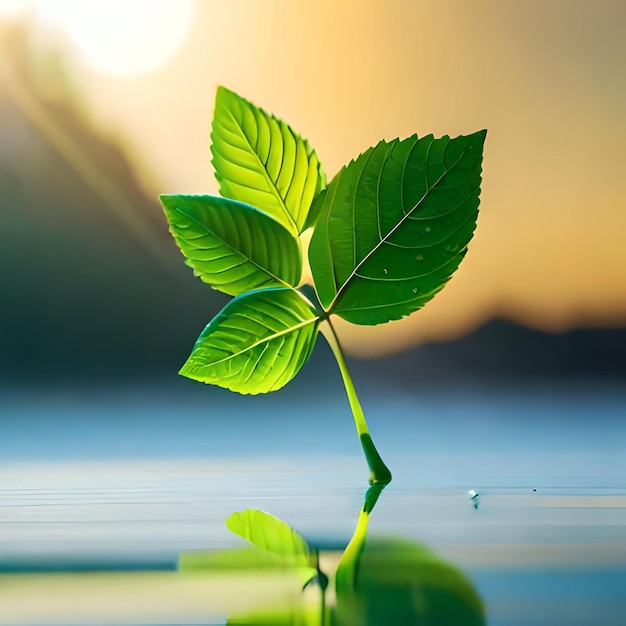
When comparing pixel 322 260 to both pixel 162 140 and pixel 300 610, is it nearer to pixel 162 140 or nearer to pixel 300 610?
pixel 300 610

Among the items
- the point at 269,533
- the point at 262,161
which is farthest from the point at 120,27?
the point at 269,533

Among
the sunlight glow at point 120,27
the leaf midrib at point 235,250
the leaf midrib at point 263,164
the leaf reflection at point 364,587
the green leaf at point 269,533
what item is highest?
the sunlight glow at point 120,27

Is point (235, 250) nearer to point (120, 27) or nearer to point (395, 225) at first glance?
point (395, 225)

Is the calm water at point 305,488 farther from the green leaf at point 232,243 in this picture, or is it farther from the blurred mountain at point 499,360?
the green leaf at point 232,243

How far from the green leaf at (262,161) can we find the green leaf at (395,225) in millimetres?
31

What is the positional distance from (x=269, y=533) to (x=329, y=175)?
23.8 inches

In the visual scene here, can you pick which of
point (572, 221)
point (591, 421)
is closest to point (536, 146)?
point (572, 221)

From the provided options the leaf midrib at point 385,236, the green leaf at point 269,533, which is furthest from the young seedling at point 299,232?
the green leaf at point 269,533

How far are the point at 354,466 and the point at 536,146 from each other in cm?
52

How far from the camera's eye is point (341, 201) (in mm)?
533

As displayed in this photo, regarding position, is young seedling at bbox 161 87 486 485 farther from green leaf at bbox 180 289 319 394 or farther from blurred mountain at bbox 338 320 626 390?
blurred mountain at bbox 338 320 626 390

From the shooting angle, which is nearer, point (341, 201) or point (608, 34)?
point (341, 201)

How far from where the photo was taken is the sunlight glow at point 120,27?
0.94 metres

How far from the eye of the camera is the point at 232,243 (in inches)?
20.9
